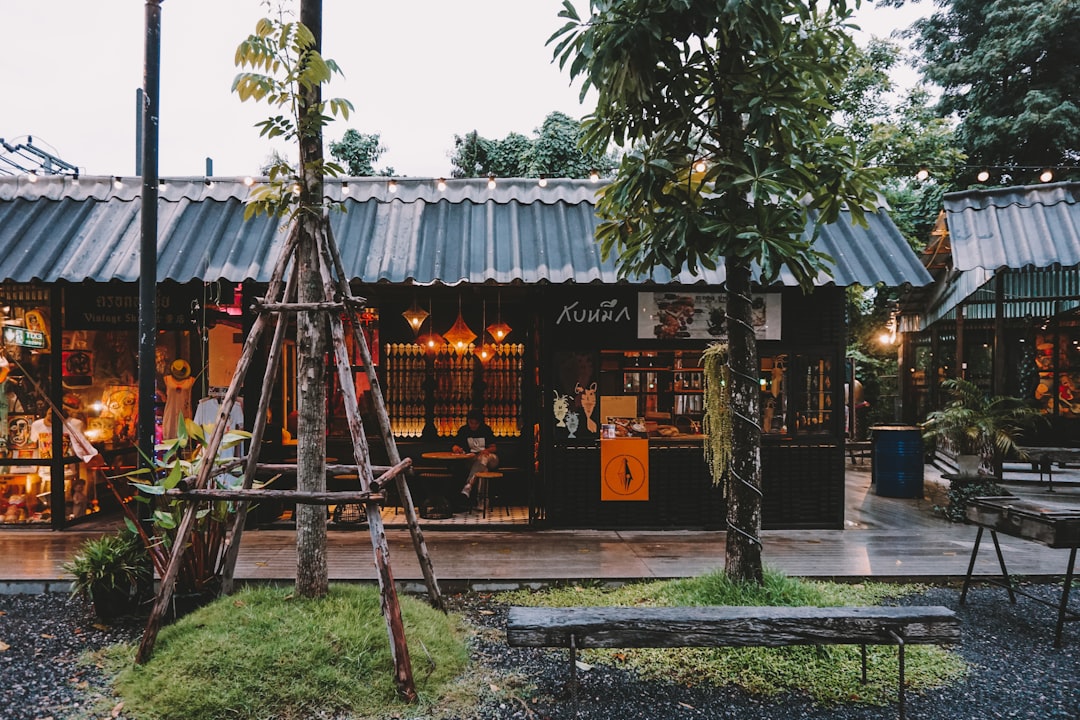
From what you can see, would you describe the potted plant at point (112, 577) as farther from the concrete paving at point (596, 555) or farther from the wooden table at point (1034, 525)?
the wooden table at point (1034, 525)

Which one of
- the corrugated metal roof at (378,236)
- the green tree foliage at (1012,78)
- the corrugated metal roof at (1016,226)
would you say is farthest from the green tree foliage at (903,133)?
the corrugated metal roof at (378,236)

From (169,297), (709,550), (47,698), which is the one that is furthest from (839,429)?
(169,297)

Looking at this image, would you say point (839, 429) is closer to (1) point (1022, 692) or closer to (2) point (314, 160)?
(1) point (1022, 692)

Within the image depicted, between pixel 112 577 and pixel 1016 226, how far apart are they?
1176cm

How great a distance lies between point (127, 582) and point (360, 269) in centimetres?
398

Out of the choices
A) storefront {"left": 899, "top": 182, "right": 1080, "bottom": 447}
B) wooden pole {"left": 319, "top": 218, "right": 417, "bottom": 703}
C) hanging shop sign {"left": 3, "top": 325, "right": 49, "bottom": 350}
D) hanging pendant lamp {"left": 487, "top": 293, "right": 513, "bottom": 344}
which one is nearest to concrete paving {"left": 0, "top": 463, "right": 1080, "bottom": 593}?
wooden pole {"left": 319, "top": 218, "right": 417, "bottom": 703}

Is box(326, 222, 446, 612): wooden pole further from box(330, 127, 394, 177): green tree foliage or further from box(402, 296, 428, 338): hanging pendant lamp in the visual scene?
box(330, 127, 394, 177): green tree foliage

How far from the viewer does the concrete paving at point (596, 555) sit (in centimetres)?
665

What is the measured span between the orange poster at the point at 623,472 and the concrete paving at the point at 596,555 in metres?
0.50

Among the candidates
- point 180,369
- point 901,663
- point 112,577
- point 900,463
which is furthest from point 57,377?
point 900,463

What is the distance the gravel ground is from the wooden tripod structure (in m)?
0.55

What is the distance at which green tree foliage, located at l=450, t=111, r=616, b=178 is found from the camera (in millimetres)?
23312

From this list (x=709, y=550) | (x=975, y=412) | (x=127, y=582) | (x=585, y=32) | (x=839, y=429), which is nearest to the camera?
(x=585, y=32)

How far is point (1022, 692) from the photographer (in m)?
4.38
